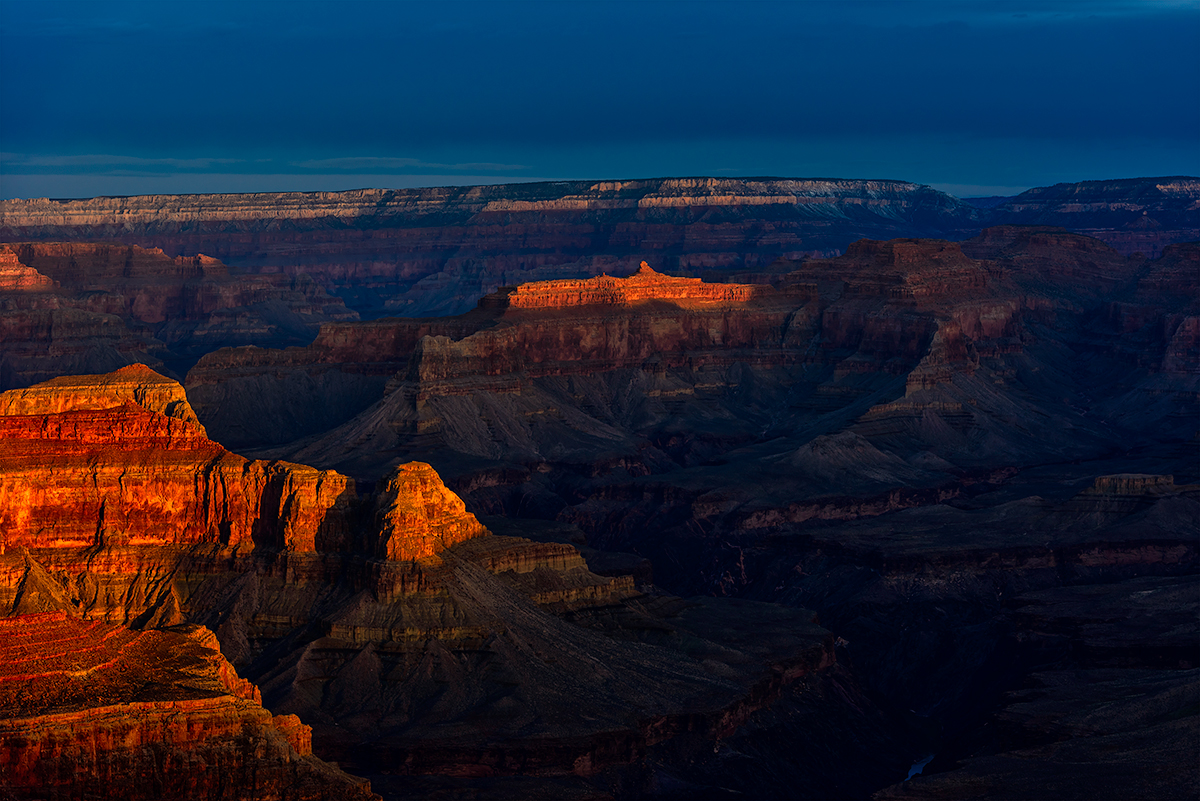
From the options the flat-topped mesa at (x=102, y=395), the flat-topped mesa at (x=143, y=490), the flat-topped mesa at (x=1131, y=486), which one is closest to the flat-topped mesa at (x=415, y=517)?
the flat-topped mesa at (x=143, y=490)

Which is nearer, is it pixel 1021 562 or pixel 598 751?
pixel 598 751

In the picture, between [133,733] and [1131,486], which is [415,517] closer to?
[133,733]

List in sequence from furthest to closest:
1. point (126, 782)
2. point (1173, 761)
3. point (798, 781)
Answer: point (798, 781)
point (1173, 761)
point (126, 782)

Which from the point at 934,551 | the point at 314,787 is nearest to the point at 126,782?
the point at 314,787

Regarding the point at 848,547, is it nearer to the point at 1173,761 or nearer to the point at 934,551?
the point at 934,551

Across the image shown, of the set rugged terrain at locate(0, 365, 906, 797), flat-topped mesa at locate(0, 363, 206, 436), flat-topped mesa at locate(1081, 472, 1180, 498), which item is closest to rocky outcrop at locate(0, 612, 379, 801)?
rugged terrain at locate(0, 365, 906, 797)

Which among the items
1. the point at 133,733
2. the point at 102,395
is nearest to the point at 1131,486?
the point at 102,395
